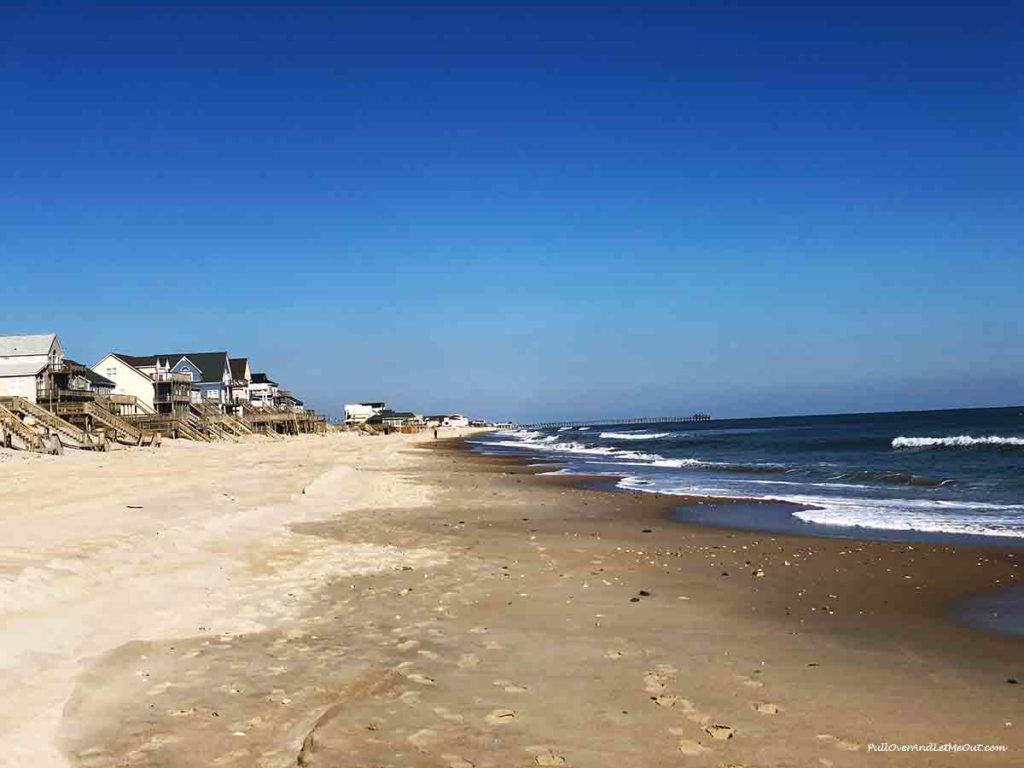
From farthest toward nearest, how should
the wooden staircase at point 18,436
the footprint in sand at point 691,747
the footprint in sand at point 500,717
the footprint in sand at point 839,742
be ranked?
the wooden staircase at point 18,436 < the footprint in sand at point 500,717 < the footprint in sand at point 839,742 < the footprint in sand at point 691,747

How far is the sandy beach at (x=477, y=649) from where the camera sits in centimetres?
570

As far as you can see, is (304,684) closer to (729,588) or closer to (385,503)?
(729,588)

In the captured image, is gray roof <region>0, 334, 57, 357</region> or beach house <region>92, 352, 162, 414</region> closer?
gray roof <region>0, 334, 57, 357</region>

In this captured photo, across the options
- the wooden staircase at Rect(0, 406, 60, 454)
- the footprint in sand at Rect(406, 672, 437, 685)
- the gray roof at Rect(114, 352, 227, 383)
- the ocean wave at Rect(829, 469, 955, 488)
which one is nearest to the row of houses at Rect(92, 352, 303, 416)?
the gray roof at Rect(114, 352, 227, 383)

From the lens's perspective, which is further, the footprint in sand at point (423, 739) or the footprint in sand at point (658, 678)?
the footprint in sand at point (658, 678)

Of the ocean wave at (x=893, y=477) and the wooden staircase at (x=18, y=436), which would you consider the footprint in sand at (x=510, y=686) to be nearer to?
the ocean wave at (x=893, y=477)

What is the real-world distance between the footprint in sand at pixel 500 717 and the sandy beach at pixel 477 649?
0.02 meters

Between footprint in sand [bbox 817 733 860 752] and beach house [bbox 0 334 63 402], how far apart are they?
65089mm

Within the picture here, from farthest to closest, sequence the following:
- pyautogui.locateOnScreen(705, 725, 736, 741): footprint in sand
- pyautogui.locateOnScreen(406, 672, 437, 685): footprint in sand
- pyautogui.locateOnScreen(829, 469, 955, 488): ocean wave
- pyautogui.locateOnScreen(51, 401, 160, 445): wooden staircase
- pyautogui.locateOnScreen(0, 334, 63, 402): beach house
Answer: pyautogui.locateOnScreen(0, 334, 63, 402): beach house < pyautogui.locateOnScreen(51, 401, 160, 445): wooden staircase < pyautogui.locateOnScreen(829, 469, 955, 488): ocean wave < pyautogui.locateOnScreen(406, 672, 437, 685): footprint in sand < pyautogui.locateOnScreen(705, 725, 736, 741): footprint in sand

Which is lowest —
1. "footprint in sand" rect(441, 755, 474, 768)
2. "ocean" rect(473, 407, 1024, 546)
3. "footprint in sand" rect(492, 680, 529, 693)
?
"ocean" rect(473, 407, 1024, 546)

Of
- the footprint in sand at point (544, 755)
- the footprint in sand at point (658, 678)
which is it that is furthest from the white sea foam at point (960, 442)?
the footprint in sand at point (544, 755)

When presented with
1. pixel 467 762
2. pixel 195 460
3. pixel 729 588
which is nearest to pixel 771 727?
pixel 467 762

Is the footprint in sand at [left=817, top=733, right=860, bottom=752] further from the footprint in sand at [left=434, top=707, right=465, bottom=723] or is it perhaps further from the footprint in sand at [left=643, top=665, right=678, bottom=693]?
the footprint in sand at [left=434, top=707, right=465, bottom=723]

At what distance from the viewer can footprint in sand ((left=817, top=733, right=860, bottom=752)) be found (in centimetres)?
569
